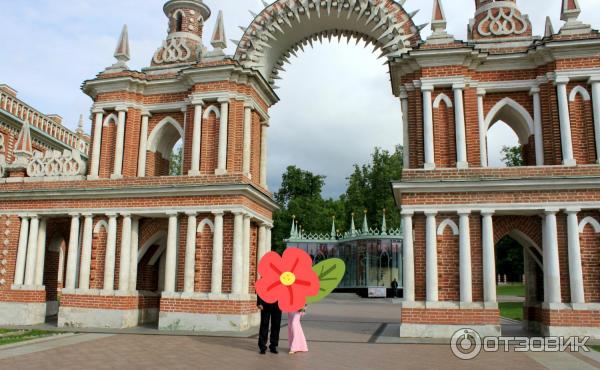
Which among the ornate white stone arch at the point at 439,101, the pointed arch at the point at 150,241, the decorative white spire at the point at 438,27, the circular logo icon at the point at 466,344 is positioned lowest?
the circular logo icon at the point at 466,344

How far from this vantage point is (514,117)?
694 inches

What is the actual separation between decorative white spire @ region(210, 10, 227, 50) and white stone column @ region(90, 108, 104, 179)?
16.1 ft

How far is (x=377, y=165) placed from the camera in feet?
186

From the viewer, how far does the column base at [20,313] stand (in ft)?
59.9

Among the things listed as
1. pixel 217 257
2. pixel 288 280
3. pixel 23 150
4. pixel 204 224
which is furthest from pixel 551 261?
pixel 23 150

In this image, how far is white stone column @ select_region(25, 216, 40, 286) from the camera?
61.6 ft

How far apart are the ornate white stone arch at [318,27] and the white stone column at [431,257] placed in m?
5.99

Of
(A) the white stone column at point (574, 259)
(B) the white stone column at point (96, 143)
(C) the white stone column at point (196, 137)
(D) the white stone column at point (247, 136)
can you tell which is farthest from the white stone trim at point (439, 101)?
(B) the white stone column at point (96, 143)

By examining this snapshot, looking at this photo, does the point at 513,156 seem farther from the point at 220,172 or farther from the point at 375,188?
the point at 220,172

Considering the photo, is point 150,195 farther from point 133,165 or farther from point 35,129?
point 35,129

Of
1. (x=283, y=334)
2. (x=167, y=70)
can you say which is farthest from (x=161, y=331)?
(x=167, y=70)

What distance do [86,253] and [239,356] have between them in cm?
900

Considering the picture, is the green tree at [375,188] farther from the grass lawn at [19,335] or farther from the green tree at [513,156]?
the grass lawn at [19,335]

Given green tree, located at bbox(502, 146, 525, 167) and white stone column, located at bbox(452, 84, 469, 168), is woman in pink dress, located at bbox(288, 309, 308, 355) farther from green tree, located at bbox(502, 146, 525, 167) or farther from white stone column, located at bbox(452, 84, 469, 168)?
green tree, located at bbox(502, 146, 525, 167)
